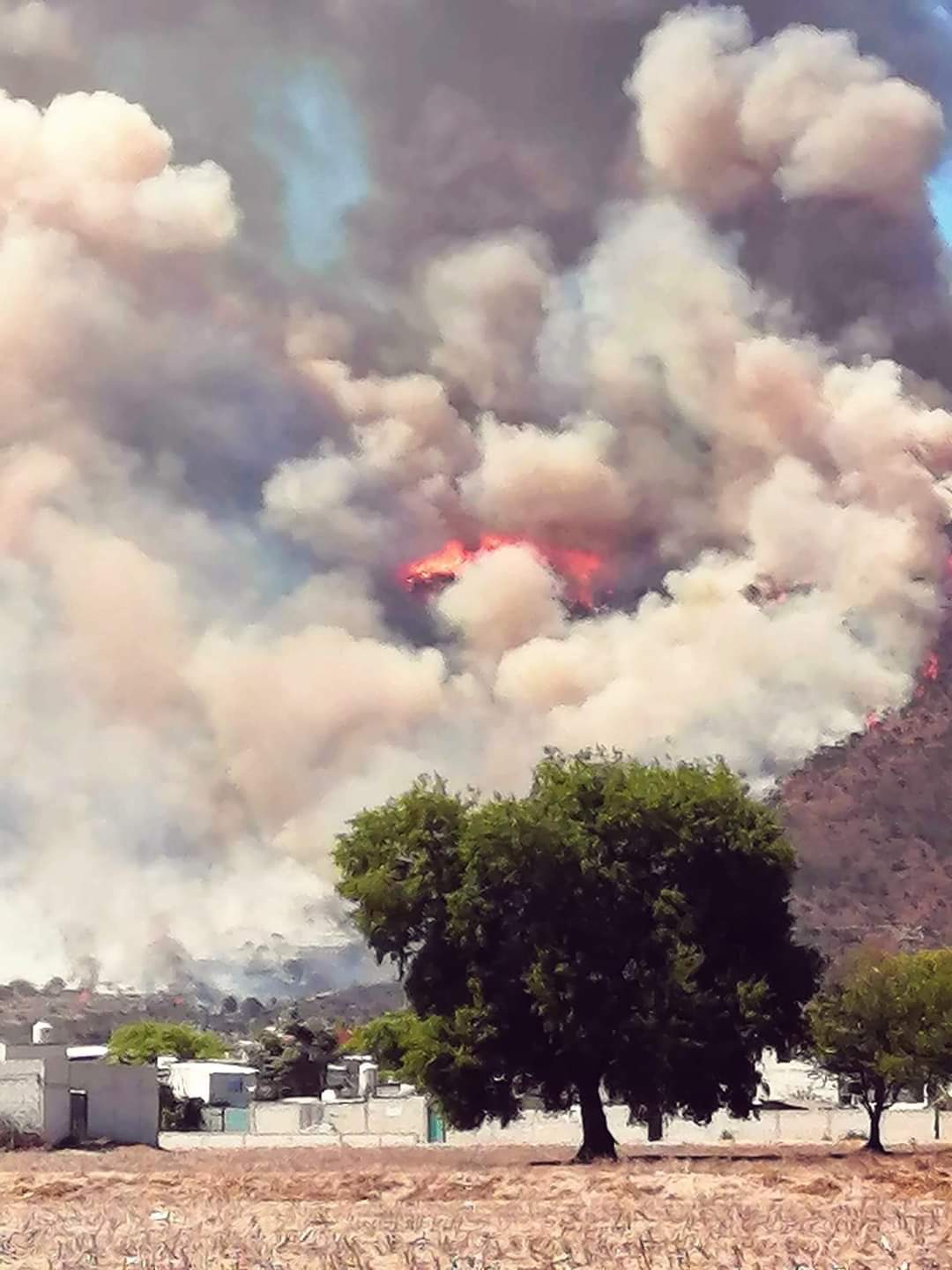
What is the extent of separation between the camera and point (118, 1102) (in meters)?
84.1

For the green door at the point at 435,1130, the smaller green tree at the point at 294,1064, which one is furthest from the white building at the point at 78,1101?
the smaller green tree at the point at 294,1064

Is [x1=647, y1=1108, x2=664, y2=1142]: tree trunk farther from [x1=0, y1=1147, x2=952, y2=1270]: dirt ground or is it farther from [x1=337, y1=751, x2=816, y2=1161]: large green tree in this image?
[x1=0, y1=1147, x2=952, y2=1270]: dirt ground

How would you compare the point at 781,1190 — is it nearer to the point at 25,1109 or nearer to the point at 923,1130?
the point at 25,1109

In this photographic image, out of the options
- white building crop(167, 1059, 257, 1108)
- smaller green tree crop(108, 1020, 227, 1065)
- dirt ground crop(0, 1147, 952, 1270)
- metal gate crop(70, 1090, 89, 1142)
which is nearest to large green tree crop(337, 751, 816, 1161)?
dirt ground crop(0, 1147, 952, 1270)

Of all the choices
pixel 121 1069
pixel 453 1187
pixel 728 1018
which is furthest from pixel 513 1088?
pixel 121 1069

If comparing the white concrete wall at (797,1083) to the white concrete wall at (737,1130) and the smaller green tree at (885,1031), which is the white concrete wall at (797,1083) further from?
the smaller green tree at (885,1031)

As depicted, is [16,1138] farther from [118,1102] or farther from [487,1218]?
[487,1218]

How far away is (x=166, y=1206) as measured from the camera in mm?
33500

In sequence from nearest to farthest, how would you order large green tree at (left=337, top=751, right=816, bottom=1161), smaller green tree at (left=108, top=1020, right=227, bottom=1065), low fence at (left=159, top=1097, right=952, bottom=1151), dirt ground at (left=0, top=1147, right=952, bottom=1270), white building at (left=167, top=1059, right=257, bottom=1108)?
dirt ground at (left=0, top=1147, right=952, bottom=1270), large green tree at (left=337, top=751, right=816, bottom=1161), low fence at (left=159, top=1097, right=952, bottom=1151), white building at (left=167, top=1059, right=257, bottom=1108), smaller green tree at (left=108, top=1020, right=227, bottom=1065)

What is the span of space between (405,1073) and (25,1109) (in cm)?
2525

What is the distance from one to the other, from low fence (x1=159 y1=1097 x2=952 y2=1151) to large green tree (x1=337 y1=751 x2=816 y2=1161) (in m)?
28.5

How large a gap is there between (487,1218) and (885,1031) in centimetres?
5588

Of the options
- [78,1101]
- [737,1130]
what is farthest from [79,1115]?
[737,1130]

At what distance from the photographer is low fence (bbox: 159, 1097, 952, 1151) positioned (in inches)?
3691
